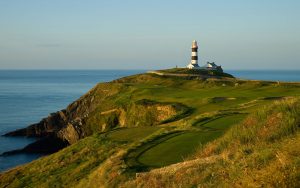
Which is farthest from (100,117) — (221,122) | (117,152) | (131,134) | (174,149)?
(174,149)

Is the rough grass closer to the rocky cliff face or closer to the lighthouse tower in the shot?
the rocky cliff face

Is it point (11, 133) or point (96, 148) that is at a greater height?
point (96, 148)

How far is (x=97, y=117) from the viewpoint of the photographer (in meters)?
50.6

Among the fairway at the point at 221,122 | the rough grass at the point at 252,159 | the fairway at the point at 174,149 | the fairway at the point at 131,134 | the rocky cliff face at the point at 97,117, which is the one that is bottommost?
the rocky cliff face at the point at 97,117

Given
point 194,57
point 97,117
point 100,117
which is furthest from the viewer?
point 194,57

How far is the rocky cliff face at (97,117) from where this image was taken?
42312 mm

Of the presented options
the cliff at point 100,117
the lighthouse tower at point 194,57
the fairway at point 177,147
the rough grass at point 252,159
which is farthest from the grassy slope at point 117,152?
the lighthouse tower at point 194,57

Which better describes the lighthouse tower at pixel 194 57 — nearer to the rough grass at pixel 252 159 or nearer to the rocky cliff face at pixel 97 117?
the rocky cliff face at pixel 97 117

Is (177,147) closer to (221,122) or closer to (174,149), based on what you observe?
(174,149)

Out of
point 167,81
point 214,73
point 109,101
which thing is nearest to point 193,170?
point 109,101

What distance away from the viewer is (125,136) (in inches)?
1059

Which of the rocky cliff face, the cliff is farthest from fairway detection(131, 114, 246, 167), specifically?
the rocky cliff face

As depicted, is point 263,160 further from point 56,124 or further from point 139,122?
point 56,124

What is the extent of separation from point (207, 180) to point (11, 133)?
52950mm
